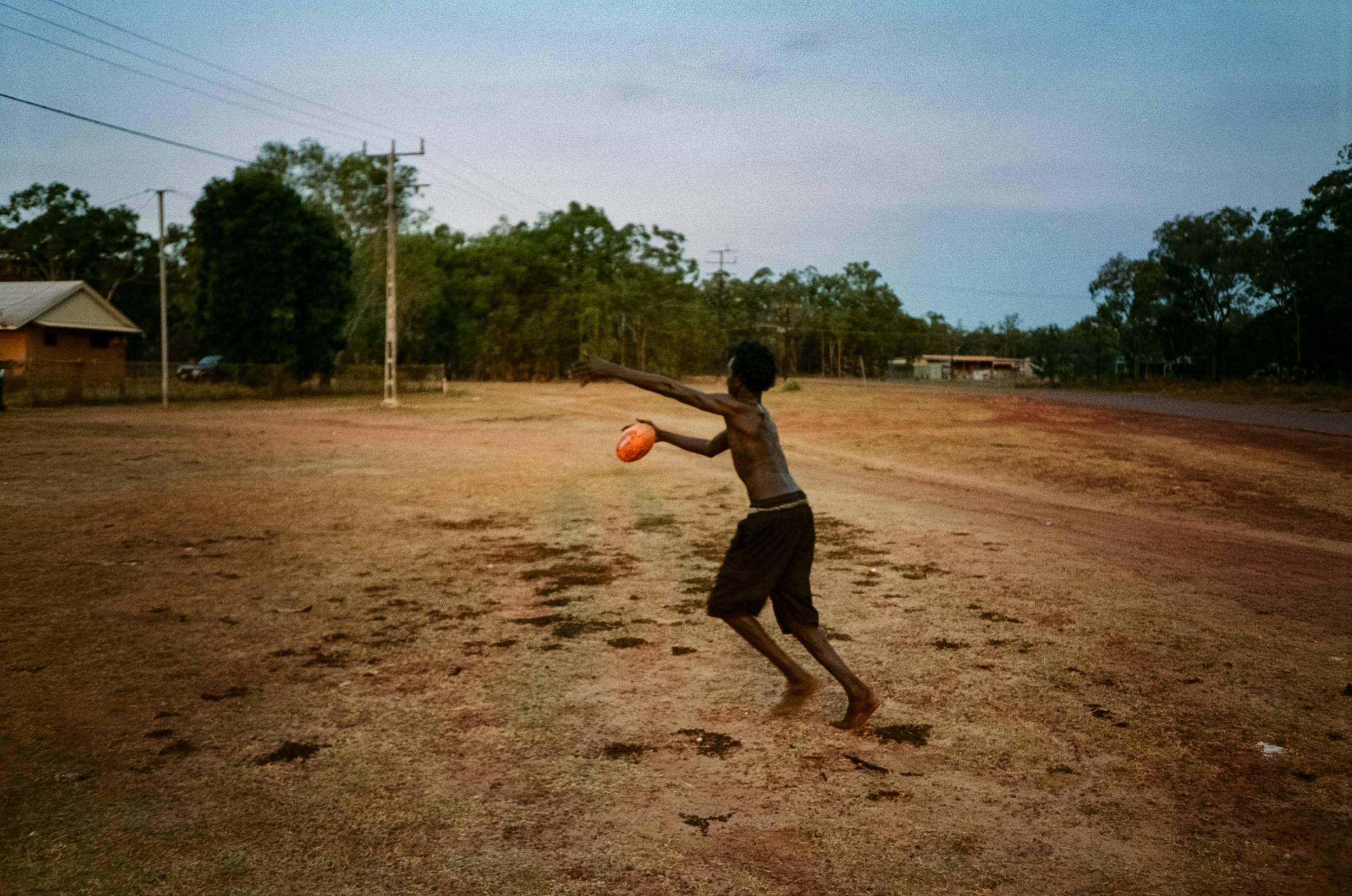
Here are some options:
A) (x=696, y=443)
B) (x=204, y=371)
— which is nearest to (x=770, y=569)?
(x=696, y=443)

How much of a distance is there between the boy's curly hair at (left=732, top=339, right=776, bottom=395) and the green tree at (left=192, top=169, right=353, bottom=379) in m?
42.5

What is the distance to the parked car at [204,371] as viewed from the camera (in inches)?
1662

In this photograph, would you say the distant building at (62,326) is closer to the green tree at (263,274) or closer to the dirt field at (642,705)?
the green tree at (263,274)

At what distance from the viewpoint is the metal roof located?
4125cm

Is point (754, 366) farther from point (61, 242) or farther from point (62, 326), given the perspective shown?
point (61, 242)

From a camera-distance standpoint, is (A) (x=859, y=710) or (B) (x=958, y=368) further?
(B) (x=958, y=368)

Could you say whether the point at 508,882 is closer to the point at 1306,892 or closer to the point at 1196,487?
the point at 1306,892

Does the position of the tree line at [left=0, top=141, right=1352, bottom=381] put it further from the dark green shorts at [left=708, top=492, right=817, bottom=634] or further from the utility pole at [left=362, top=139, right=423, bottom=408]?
the dark green shorts at [left=708, top=492, right=817, bottom=634]

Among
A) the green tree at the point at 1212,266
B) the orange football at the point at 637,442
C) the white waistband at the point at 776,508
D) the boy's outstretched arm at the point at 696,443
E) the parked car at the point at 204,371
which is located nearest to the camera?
the white waistband at the point at 776,508

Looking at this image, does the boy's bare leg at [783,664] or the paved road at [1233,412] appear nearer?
the boy's bare leg at [783,664]

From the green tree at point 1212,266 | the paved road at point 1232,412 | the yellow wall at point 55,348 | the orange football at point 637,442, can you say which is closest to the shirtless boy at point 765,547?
the orange football at point 637,442

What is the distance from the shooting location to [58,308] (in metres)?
42.7

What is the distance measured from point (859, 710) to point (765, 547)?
888 millimetres

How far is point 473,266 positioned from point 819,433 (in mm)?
60142
